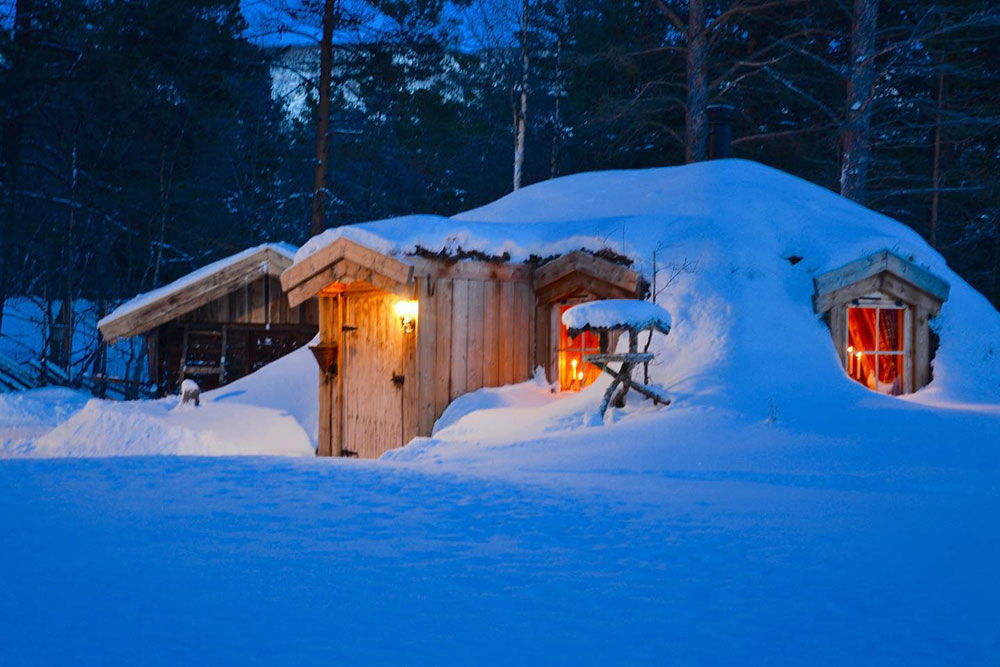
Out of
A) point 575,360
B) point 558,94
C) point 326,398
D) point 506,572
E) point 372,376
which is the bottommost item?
point 506,572

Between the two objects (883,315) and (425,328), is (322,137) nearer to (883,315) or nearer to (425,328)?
(425,328)

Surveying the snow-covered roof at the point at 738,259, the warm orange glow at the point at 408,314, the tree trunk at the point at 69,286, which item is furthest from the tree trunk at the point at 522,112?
the tree trunk at the point at 69,286

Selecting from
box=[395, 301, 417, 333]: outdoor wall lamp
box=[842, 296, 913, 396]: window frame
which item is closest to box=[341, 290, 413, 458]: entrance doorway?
box=[395, 301, 417, 333]: outdoor wall lamp

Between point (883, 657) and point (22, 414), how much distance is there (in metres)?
18.7

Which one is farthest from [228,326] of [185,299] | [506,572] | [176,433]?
[506,572]

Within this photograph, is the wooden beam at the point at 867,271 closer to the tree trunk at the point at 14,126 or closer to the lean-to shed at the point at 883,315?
the lean-to shed at the point at 883,315

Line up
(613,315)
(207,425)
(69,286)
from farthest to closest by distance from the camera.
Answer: (69,286), (207,425), (613,315)

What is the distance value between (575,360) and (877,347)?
433 cm

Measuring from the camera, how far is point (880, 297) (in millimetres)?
12609

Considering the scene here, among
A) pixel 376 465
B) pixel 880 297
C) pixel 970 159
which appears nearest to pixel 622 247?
pixel 880 297

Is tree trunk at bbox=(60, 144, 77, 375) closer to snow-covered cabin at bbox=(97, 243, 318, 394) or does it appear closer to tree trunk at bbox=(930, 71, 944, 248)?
snow-covered cabin at bbox=(97, 243, 318, 394)

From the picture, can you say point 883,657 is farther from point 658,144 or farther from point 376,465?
→ point 658,144

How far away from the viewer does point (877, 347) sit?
12.7 meters

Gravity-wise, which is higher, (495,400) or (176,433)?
(495,400)
